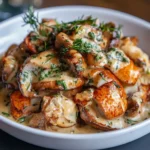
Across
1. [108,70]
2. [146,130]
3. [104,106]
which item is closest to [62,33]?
[108,70]

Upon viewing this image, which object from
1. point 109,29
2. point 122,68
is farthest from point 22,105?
point 109,29

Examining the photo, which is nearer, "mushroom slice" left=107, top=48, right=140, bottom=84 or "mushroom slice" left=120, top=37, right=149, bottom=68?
"mushroom slice" left=107, top=48, right=140, bottom=84

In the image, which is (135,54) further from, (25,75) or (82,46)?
(25,75)

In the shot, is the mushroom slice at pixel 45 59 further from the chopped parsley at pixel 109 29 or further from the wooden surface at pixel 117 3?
the wooden surface at pixel 117 3

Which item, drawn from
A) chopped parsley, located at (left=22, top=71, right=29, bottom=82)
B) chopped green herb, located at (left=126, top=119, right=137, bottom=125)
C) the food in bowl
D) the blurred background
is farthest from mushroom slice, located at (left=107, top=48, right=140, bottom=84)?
the blurred background

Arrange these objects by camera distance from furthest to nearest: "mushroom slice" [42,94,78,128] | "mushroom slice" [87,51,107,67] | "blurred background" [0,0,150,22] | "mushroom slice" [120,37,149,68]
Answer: "blurred background" [0,0,150,22]
"mushroom slice" [120,37,149,68]
"mushroom slice" [87,51,107,67]
"mushroom slice" [42,94,78,128]

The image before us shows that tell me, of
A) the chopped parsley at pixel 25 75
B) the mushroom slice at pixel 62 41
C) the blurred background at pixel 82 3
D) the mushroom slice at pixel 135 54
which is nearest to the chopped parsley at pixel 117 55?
the mushroom slice at pixel 135 54

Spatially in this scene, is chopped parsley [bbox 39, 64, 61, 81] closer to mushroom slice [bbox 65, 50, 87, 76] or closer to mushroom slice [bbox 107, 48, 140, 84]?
mushroom slice [bbox 65, 50, 87, 76]

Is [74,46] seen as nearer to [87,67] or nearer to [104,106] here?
[87,67]
